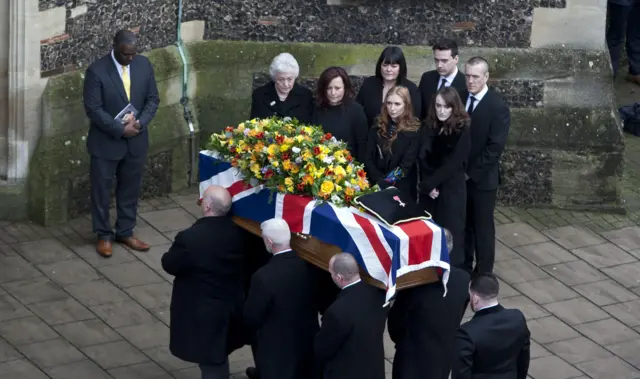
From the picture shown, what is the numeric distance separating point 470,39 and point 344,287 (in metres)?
4.71

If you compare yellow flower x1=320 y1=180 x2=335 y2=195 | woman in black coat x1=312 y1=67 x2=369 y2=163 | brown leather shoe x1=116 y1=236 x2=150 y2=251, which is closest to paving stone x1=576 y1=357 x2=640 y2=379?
woman in black coat x1=312 y1=67 x2=369 y2=163

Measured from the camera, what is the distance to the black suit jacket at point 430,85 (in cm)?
1184

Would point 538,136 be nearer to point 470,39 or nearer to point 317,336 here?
point 470,39

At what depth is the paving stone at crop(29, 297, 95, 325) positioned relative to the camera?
10.7 m

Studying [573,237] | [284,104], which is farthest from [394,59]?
[573,237]

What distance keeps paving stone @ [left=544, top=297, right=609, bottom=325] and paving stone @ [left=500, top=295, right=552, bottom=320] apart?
0.27 ft

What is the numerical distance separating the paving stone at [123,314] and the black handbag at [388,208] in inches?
85.6

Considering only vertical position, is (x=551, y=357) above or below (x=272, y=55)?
below

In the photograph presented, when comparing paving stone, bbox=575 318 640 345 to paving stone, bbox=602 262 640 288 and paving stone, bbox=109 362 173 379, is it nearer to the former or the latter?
paving stone, bbox=602 262 640 288

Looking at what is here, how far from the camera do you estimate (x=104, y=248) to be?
11656 millimetres

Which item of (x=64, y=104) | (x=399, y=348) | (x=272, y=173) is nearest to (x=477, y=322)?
(x=399, y=348)

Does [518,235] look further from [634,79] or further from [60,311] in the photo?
[634,79]

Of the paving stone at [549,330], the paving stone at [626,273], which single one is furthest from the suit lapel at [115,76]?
the paving stone at [626,273]

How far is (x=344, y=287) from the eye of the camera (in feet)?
28.9
